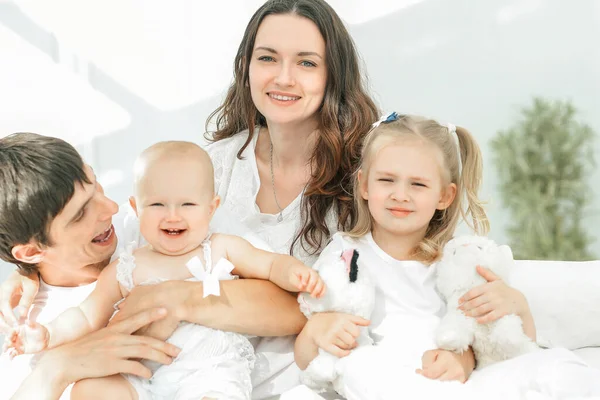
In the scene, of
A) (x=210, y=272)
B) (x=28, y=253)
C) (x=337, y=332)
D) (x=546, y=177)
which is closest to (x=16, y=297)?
(x=28, y=253)

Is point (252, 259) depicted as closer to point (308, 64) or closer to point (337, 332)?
point (337, 332)

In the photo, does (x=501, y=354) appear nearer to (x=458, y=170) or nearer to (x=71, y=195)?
(x=458, y=170)

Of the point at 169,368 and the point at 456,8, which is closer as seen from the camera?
the point at 169,368

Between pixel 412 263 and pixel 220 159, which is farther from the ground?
pixel 220 159

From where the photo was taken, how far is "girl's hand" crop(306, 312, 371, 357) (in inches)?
69.6

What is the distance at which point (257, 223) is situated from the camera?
7.47 feet

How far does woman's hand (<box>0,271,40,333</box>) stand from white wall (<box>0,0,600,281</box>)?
2483 mm

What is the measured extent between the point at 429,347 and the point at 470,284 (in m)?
0.20

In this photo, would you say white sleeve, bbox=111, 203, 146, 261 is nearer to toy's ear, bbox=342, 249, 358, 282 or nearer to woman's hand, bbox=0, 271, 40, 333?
woman's hand, bbox=0, 271, 40, 333

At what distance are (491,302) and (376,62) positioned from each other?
3118mm

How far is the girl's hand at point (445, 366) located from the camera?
1682 mm

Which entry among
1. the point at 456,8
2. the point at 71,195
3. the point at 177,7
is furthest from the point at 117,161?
the point at 71,195

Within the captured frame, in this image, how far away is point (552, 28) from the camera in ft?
14.9

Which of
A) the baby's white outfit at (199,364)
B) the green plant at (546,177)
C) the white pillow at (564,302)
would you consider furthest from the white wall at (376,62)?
the baby's white outfit at (199,364)
